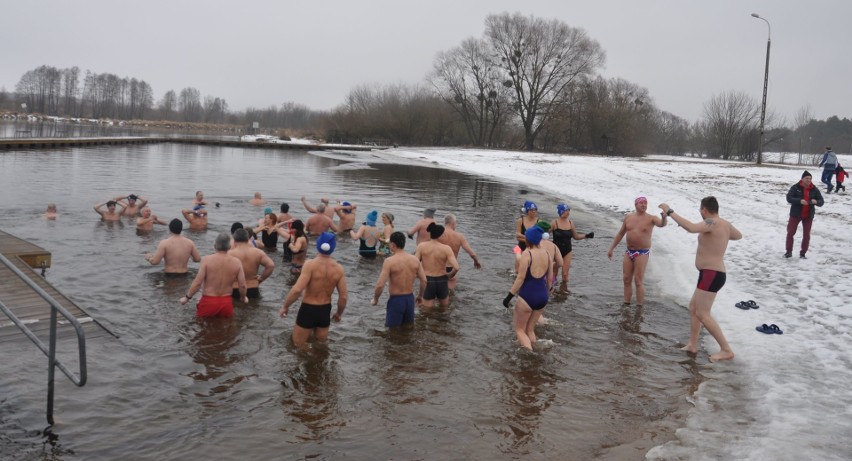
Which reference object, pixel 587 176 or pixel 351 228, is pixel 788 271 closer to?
pixel 351 228

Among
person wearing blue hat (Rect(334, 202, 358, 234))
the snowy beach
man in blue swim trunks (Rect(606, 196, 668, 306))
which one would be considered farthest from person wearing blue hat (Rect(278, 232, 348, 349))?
person wearing blue hat (Rect(334, 202, 358, 234))

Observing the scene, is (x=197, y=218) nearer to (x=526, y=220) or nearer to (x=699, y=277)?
(x=526, y=220)

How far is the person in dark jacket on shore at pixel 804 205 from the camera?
1255cm

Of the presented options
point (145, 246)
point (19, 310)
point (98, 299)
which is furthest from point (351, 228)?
point (19, 310)

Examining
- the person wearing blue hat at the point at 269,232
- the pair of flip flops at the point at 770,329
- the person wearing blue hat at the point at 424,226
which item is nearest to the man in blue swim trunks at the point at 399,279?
the person wearing blue hat at the point at 424,226

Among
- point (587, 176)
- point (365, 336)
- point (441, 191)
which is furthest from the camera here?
point (587, 176)

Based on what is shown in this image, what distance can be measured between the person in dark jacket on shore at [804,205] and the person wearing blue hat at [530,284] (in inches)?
307

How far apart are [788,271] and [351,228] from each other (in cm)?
1036

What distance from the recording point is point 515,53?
71625mm

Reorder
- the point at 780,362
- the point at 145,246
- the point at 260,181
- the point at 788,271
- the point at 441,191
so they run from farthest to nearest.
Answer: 1. the point at 260,181
2. the point at 441,191
3. the point at 145,246
4. the point at 788,271
5. the point at 780,362

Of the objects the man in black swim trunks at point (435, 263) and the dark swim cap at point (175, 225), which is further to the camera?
the dark swim cap at point (175, 225)

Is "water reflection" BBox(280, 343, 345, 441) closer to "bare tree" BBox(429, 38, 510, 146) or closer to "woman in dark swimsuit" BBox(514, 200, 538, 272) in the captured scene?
"woman in dark swimsuit" BBox(514, 200, 538, 272)

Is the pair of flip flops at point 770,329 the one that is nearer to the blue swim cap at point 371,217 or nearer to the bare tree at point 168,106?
the blue swim cap at point 371,217

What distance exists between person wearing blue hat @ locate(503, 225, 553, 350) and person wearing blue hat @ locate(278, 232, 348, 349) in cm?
223
